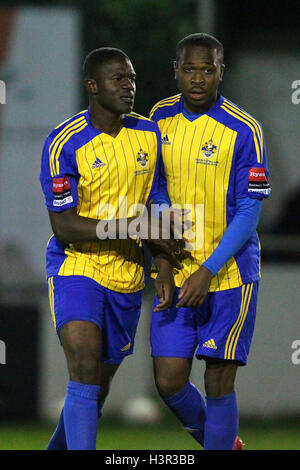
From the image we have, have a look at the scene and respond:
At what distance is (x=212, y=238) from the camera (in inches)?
189

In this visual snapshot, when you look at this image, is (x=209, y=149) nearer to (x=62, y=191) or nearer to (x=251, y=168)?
(x=251, y=168)

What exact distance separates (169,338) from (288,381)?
289 centimetres

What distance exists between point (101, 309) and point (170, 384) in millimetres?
489

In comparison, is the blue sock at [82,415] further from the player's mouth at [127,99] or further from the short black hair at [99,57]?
the short black hair at [99,57]

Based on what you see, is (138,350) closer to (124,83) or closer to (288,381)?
(288,381)

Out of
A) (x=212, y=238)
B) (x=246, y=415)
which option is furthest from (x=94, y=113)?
(x=246, y=415)

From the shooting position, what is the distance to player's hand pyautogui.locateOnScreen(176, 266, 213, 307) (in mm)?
4555

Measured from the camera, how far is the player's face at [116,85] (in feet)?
15.4

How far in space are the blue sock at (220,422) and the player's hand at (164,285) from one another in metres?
0.51

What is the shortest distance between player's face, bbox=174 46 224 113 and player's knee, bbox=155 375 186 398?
1.25 meters

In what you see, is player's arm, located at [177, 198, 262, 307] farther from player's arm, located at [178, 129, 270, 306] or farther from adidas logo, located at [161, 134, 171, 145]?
adidas logo, located at [161, 134, 171, 145]

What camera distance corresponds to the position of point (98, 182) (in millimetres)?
4684

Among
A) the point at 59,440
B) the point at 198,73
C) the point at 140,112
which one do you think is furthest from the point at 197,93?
the point at 140,112
